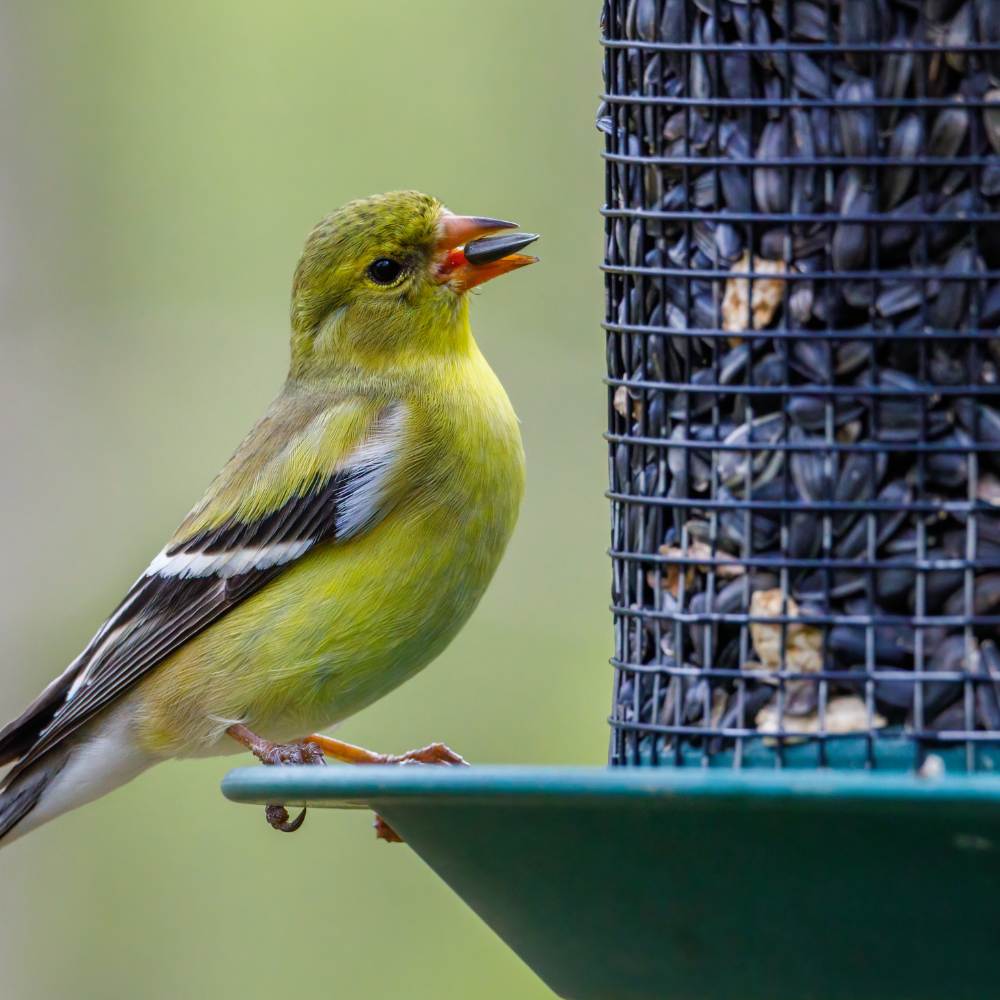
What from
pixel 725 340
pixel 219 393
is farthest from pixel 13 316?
pixel 725 340

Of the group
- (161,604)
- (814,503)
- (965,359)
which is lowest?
(161,604)

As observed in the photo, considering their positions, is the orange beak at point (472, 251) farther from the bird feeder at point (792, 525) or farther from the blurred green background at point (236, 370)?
the blurred green background at point (236, 370)

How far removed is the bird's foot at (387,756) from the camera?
429cm

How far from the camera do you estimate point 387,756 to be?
186 inches

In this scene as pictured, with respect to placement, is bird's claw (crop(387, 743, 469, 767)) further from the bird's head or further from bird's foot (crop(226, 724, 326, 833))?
the bird's head

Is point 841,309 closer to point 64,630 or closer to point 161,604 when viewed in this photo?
point 161,604

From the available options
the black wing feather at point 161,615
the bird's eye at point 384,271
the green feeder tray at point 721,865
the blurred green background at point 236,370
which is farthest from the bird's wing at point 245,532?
the blurred green background at point 236,370

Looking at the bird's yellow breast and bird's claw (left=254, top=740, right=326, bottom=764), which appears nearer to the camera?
the bird's yellow breast

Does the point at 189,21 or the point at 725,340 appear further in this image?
the point at 189,21

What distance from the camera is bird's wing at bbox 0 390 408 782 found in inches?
185

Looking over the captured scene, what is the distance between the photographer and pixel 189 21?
31.2 ft

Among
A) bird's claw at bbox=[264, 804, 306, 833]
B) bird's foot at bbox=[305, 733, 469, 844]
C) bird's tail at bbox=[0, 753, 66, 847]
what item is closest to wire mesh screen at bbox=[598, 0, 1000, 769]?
bird's foot at bbox=[305, 733, 469, 844]

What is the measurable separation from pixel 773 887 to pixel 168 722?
2649 millimetres

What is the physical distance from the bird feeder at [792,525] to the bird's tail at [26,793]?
243cm
